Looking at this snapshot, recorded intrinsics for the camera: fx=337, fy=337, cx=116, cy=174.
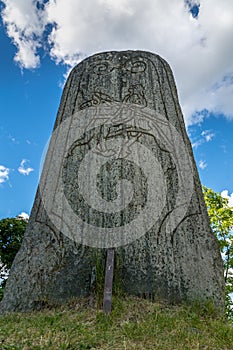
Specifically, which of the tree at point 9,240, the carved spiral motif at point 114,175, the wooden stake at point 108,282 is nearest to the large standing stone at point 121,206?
the carved spiral motif at point 114,175

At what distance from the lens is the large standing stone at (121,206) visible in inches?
159

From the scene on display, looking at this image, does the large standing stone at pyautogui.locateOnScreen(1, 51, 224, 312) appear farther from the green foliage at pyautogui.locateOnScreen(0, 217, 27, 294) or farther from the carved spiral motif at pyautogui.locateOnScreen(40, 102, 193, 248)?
the green foliage at pyautogui.locateOnScreen(0, 217, 27, 294)

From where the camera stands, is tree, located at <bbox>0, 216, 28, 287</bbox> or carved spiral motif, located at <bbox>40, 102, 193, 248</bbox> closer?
carved spiral motif, located at <bbox>40, 102, 193, 248</bbox>

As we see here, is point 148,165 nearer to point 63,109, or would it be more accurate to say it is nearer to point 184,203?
point 184,203

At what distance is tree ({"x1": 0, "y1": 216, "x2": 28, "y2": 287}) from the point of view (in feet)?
33.6

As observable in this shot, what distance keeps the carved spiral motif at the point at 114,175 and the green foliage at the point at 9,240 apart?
5.90 meters


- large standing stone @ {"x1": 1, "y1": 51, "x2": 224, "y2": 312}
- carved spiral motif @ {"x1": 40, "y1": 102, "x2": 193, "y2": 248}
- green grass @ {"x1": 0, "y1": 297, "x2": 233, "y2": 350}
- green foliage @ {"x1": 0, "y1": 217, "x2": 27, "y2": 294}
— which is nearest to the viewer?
green grass @ {"x1": 0, "y1": 297, "x2": 233, "y2": 350}

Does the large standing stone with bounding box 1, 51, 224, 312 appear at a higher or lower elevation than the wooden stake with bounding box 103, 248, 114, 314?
higher

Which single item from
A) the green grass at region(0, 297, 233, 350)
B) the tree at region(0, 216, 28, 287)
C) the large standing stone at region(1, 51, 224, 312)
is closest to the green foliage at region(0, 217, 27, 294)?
the tree at region(0, 216, 28, 287)

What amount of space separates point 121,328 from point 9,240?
8228mm

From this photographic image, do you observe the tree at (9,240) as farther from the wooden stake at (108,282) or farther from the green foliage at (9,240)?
the wooden stake at (108,282)

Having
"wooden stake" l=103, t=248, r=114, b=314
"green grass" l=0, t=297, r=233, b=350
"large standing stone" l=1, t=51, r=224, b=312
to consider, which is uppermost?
"large standing stone" l=1, t=51, r=224, b=312

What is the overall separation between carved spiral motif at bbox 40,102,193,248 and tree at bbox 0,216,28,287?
5898 millimetres

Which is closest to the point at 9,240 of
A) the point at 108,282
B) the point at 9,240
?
the point at 9,240
